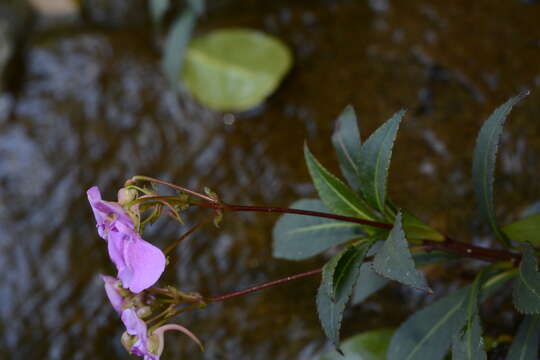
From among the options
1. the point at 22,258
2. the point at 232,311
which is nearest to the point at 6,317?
the point at 22,258

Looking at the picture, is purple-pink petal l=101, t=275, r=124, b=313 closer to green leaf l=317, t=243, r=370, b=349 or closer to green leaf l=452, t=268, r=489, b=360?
green leaf l=317, t=243, r=370, b=349

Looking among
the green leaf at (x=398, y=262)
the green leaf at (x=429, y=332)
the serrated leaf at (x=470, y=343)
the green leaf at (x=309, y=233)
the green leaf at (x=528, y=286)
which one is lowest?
the green leaf at (x=429, y=332)

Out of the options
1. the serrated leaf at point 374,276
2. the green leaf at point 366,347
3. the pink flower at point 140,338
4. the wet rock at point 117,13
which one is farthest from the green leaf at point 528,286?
the wet rock at point 117,13

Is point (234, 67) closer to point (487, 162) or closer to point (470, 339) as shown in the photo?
point (487, 162)

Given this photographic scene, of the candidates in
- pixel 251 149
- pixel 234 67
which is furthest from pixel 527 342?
pixel 234 67

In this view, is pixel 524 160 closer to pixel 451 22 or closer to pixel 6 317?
pixel 451 22

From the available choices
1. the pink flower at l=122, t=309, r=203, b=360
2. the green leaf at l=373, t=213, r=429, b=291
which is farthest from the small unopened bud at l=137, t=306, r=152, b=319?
the green leaf at l=373, t=213, r=429, b=291

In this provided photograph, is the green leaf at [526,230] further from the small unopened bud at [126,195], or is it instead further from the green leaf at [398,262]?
the small unopened bud at [126,195]
